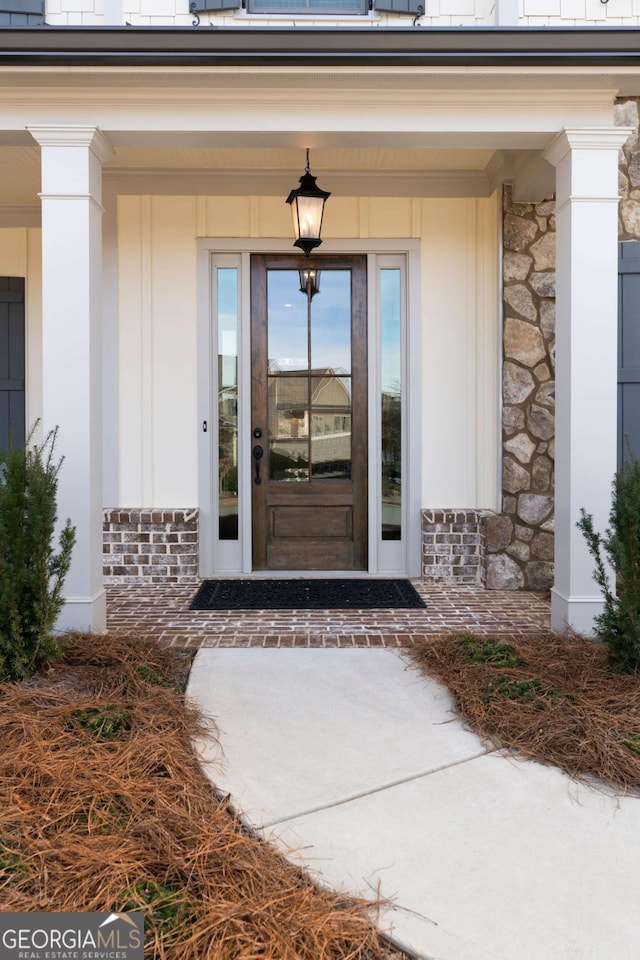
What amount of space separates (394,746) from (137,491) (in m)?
3.27

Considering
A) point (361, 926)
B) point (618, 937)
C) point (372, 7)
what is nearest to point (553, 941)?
point (618, 937)

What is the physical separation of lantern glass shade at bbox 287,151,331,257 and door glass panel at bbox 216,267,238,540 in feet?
2.95

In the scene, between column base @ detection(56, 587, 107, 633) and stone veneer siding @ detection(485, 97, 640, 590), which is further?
stone veneer siding @ detection(485, 97, 640, 590)

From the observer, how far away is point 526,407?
4.80 meters

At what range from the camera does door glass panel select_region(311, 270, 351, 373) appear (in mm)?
5199

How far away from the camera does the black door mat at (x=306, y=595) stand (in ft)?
14.2

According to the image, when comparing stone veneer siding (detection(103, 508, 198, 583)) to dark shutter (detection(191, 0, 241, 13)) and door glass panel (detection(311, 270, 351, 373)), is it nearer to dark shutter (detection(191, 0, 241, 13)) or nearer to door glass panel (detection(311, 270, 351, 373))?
door glass panel (detection(311, 270, 351, 373))

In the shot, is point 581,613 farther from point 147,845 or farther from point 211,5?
point 211,5

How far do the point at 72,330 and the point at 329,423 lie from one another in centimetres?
223

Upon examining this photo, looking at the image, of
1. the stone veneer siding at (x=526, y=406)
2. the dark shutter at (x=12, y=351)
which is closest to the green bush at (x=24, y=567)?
the dark shutter at (x=12, y=351)

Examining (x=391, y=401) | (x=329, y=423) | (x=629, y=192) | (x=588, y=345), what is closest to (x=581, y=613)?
(x=588, y=345)

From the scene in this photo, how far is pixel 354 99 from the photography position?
11.4 ft

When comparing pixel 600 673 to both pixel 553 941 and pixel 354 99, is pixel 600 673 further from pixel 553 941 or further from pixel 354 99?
pixel 354 99

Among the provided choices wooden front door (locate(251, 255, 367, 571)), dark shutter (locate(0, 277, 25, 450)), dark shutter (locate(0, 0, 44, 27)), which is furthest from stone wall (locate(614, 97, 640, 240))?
dark shutter (locate(0, 277, 25, 450))
